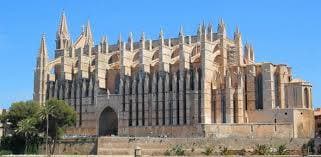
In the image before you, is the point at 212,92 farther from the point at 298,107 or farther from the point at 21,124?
the point at 21,124

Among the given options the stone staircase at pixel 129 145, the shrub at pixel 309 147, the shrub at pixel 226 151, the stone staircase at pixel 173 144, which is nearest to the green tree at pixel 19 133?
the stone staircase at pixel 129 145

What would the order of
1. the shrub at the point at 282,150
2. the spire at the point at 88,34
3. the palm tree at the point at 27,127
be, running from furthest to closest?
the spire at the point at 88,34 → the palm tree at the point at 27,127 → the shrub at the point at 282,150

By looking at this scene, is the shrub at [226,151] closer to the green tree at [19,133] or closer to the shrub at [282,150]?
the shrub at [282,150]

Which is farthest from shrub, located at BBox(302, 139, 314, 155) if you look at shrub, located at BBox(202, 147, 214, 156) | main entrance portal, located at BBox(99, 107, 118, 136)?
main entrance portal, located at BBox(99, 107, 118, 136)

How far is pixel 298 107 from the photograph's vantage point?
6300 cm

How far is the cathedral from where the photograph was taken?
62.7 meters

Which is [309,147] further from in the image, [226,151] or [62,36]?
[62,36]

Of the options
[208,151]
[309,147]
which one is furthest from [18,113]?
[309,147]

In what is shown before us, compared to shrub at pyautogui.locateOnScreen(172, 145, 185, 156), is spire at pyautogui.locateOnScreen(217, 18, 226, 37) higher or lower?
higher

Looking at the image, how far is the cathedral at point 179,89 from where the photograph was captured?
62.7 metres

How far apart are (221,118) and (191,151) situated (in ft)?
35.0

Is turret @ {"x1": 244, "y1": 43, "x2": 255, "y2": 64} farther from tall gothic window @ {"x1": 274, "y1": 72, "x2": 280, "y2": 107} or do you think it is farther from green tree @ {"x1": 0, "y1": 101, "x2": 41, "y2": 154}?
green tree @ {"x1": 0, "y1": 101, "x2": 41, "y2": 154}

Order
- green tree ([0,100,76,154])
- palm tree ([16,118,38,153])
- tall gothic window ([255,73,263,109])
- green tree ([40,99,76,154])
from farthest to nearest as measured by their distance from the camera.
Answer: tall gothic window ([255,73,263,109]) → green tree ([40,99,76,154]) → green tree ([0,100,76,154]) → palm tree ([16,118,38,153])

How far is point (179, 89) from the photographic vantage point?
66688 mm
